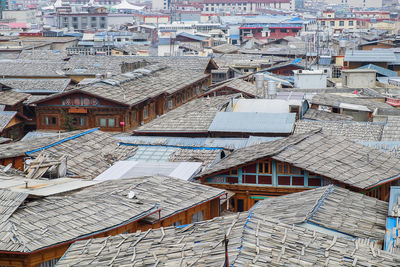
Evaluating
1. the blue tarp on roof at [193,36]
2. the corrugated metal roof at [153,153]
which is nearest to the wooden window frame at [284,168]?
the corrugated metal roof at [153,153]

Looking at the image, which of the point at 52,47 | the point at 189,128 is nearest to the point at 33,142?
the point at 189,128

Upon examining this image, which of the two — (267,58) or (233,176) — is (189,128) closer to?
(233,176)

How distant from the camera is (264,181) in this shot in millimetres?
24328

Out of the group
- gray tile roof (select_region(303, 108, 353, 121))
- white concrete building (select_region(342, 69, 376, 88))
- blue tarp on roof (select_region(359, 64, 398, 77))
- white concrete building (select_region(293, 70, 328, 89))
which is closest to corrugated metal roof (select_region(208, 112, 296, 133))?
gray tile roof (select_region(303, 108, 353, 121))

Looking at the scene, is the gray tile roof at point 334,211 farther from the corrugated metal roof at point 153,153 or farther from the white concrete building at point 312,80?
the white concrete building at point 312,80

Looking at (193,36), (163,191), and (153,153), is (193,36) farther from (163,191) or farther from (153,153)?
(163,191)

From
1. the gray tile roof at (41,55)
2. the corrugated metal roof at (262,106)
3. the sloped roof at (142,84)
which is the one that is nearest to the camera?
the corrugated metal roof at (262,106)

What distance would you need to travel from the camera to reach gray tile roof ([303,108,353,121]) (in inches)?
1391

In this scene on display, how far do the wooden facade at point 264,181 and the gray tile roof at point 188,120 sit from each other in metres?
6.92

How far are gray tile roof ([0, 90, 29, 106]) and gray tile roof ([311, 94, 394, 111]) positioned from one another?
16912 mm

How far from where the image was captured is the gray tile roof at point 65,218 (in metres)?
16.4

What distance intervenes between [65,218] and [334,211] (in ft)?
22.8

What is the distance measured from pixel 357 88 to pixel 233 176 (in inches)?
1027

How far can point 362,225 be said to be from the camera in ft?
60.8
